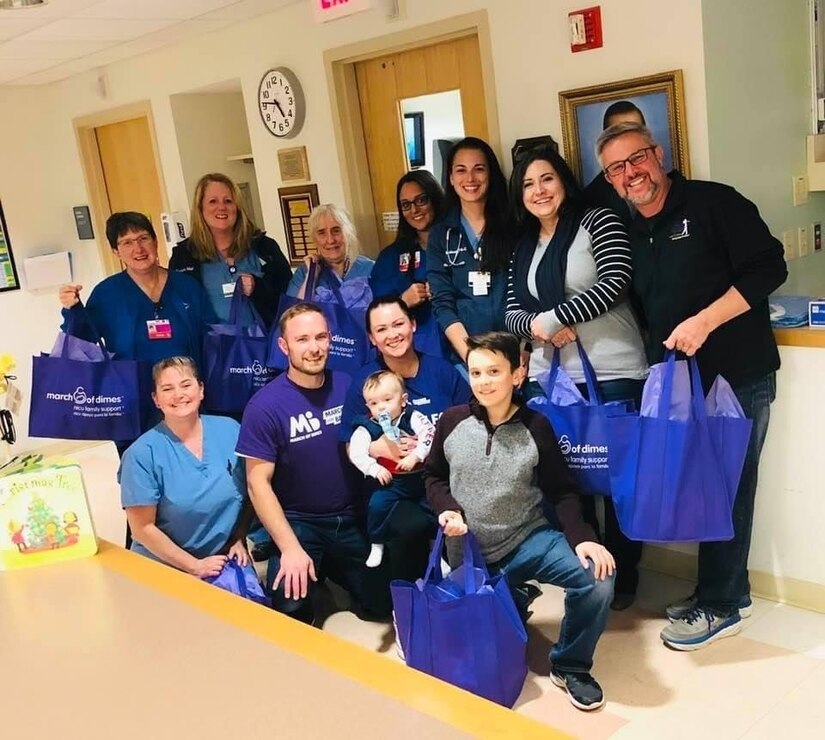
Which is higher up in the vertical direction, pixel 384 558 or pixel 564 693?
pixel 384 558

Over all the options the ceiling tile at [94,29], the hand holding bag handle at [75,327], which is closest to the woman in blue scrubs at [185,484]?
the hand holding bag handle at [75,327]

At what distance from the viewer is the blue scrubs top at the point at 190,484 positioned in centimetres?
253

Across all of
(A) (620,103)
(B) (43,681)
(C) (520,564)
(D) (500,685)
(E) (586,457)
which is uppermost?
(A) (620,103)

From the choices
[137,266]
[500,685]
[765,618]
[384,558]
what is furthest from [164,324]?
[765,618]

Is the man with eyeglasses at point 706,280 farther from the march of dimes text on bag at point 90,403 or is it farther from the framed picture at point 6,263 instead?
the framed picture at point 6,263

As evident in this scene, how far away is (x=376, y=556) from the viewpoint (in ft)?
8.84

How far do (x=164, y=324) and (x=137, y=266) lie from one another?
8.7 inches

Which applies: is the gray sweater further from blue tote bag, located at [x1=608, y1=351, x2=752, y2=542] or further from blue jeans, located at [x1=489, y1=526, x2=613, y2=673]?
blue tote bag, located at [x1=608, y1=351, x2=752, y2=542]

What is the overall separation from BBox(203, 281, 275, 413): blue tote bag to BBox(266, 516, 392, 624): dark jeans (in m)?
0.62

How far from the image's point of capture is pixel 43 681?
1.32 metres

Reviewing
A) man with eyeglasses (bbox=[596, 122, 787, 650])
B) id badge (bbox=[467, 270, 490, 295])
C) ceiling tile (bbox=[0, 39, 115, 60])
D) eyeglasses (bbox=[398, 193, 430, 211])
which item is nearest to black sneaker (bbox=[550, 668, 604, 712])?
man with eyeglasses (bbox=[596, 122, 787, 650])

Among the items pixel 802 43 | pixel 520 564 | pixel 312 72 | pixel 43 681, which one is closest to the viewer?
pixel 43 681

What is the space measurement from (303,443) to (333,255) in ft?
2.94

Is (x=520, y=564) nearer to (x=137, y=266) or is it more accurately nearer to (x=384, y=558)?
(x=384, y=558)
